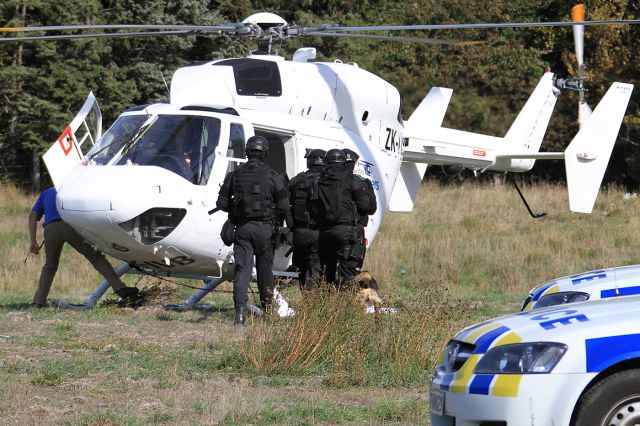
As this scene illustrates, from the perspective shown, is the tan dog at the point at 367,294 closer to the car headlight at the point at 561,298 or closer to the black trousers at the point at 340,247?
the black trousers at the point at 340,247

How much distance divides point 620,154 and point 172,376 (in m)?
29.0

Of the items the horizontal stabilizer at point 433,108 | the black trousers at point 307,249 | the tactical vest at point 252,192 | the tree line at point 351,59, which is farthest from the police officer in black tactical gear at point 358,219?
the tree line at point 351,59

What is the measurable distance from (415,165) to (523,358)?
11.6 m

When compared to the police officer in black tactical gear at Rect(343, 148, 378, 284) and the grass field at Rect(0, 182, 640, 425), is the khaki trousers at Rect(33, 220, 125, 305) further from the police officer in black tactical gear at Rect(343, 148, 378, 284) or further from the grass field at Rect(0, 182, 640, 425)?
the police officer in black tactical gear at Rect(343, 148, 378, 284)

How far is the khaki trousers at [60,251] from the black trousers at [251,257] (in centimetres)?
276

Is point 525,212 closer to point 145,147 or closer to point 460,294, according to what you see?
point 460,294

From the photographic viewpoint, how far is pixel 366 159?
14.5 meters

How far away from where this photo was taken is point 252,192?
453 inches

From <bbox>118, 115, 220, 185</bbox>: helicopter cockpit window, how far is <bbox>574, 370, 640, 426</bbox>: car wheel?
743 cm

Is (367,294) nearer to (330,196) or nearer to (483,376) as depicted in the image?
(330,196)

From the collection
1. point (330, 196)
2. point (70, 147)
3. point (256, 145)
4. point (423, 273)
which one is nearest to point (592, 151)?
point (330, 196)

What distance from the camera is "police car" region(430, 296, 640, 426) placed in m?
5.36

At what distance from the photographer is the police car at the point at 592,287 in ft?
27.7

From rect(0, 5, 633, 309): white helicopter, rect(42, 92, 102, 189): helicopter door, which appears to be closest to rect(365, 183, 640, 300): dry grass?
rect(0, 5, 633, 309): white helicopter
